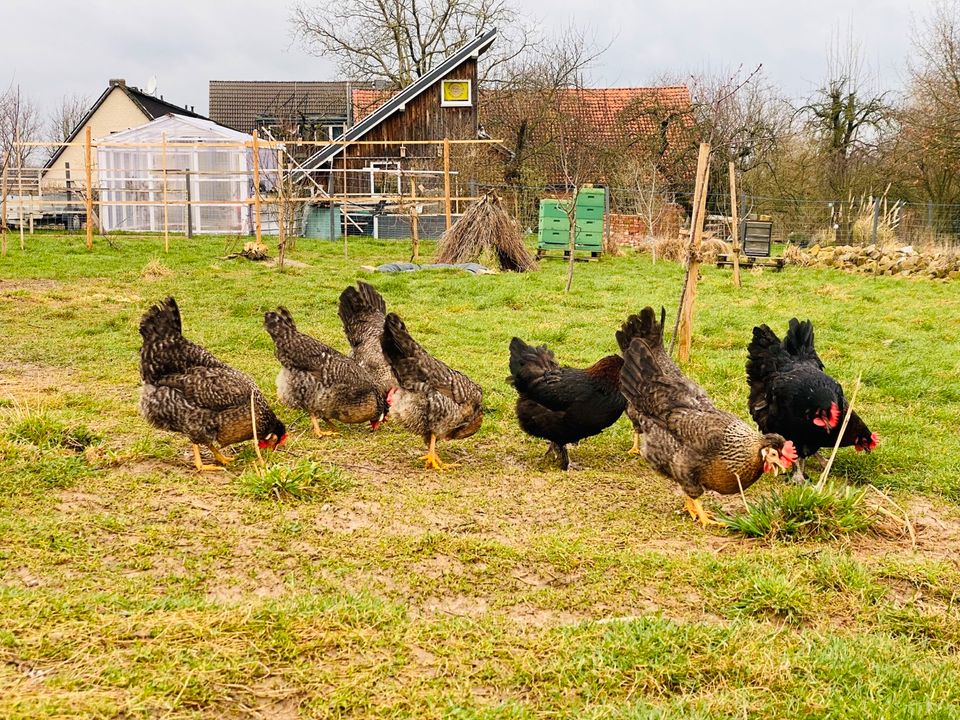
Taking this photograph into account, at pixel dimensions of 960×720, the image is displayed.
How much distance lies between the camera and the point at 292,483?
487 centimetres

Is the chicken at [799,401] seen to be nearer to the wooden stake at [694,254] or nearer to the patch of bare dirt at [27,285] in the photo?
the wooden stake at [694,254]

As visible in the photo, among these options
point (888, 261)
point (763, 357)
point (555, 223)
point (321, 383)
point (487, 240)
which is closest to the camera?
point (763, 357)

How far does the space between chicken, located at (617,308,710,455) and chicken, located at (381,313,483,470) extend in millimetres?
1117

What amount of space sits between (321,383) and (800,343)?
3612 mm

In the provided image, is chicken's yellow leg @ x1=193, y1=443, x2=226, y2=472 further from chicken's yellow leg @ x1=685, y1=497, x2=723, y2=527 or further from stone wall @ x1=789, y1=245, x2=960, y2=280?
stone wall @ x1=789, y1=245, x2=960, y2=280

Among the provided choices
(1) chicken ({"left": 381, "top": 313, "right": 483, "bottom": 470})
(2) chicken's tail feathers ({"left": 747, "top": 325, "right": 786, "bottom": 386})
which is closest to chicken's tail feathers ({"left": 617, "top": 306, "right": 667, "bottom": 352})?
(2) chicken's tail feathers ({"left": 747, "top": 325, "right": 786, "bottom": 386})

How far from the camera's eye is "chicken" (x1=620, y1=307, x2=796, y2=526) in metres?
4.66

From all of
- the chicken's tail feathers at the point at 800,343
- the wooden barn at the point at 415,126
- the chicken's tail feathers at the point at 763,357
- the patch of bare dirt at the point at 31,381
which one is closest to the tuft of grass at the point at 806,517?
the chicken's tail feathers at the point at 763,357

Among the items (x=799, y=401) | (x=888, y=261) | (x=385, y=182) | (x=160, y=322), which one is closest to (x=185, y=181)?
(x=385, y=182)

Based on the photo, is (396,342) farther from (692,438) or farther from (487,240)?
(487,240)

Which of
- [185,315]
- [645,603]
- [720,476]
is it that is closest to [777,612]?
[645,603]

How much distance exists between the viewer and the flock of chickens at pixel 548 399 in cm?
491

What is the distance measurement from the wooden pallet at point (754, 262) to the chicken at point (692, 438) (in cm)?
1441

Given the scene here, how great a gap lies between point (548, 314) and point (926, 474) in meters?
6.72
